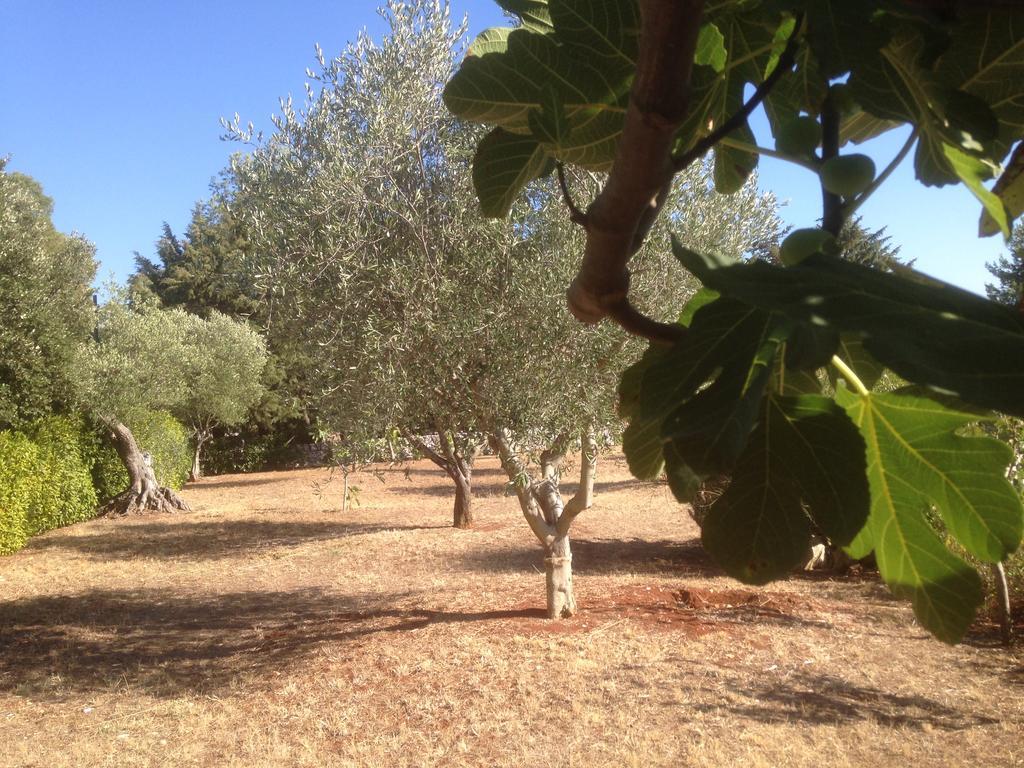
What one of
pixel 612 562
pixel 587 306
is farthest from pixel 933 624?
pixel 612 562

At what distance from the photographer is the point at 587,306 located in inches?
23.9

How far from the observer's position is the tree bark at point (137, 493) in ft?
58.2

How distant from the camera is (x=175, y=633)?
8.69m

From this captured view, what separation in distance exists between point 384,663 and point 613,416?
3188mm

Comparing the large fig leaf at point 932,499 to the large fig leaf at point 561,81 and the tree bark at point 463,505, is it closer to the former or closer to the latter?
the large fig leaf at point 561,81

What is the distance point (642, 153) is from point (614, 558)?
11.5 m

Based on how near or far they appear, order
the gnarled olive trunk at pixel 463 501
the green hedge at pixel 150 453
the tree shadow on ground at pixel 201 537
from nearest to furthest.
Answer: the tree shadow on ground at pixel 201 537 < the gnarled olive trunk at pixel 463 501 < the green hedge at pixel 150 453

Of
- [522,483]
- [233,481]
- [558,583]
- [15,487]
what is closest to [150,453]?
[233,481]

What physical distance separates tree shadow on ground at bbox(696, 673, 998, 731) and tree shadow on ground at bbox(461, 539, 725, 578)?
437cm

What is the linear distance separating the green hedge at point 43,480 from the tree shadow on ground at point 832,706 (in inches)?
492

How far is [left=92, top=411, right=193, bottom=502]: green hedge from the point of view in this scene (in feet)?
58.7

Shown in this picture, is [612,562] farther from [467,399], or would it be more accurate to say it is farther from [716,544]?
[716,544]

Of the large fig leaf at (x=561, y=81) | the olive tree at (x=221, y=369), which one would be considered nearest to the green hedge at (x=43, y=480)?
the olive tree at (x=221, y=369)

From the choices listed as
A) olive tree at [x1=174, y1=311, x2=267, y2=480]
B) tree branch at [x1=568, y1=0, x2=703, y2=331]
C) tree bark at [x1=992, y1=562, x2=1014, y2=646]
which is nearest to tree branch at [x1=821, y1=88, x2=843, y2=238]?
tree branch at [x1=568, y1=0, x2=703, y2=331]
